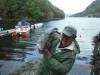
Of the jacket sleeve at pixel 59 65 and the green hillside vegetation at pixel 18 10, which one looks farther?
the green hillside vegetation at pixel 18 10

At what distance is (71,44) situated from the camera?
6.70 ft

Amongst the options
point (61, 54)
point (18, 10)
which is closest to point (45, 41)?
point (61, 54)

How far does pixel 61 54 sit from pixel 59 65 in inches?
6.0

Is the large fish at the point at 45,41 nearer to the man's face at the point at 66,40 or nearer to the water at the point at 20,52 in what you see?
the man's face at the point at 66,40

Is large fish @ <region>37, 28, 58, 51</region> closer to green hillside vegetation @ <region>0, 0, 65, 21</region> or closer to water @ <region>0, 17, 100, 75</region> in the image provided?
water @ <region>0, 17, 100, 75</region>

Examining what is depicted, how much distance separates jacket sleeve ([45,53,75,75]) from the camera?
1.83 metres

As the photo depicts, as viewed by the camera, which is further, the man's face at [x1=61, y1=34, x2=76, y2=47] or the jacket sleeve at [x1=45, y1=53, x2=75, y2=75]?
the man's face at [x1=61, y1=34, x2=76, y2=47]

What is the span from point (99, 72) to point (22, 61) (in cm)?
655

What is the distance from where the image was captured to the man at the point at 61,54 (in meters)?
1.86

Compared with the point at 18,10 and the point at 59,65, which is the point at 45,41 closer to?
the point at 59,65

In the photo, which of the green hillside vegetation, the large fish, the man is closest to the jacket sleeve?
the man

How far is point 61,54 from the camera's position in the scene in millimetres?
1938

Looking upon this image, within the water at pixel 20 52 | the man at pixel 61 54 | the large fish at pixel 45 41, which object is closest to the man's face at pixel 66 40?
the man at pixel 61 54

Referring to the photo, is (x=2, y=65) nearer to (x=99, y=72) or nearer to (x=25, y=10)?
(x=99, y=72)
